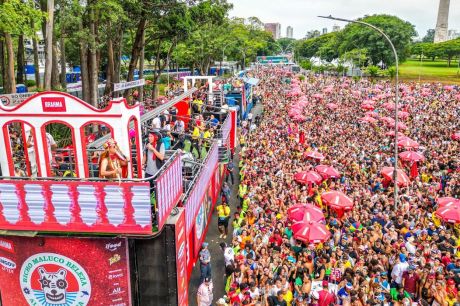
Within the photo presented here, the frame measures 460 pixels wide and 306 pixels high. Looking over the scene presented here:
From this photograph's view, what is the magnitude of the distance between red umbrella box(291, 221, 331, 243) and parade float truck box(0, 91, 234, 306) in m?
4.28

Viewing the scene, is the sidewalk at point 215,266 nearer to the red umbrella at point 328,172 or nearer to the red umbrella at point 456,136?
the red umbrella at point 328,172

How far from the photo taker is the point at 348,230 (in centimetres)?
1367

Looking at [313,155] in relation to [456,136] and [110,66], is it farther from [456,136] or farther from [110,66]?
[110,66]

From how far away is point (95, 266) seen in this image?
855cm

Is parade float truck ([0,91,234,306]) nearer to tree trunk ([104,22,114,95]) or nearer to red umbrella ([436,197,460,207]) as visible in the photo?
red umbrella ([436,197,460,207])

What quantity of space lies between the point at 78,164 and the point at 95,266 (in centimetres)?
214

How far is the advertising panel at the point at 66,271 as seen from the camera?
27.8 feet

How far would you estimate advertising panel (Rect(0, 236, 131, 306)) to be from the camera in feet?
27.8

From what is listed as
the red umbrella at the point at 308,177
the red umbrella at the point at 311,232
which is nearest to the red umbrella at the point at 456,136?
the red umbrella at the point at 308,177

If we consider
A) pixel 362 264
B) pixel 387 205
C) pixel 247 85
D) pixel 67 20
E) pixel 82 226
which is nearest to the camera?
pixel 82 226

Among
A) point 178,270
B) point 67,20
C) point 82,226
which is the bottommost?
point 178,270

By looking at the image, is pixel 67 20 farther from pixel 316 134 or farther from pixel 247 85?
pixel 247 85

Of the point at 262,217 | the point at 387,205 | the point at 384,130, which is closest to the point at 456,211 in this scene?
the point at 387,205

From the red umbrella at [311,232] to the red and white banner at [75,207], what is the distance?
18.8 feet
